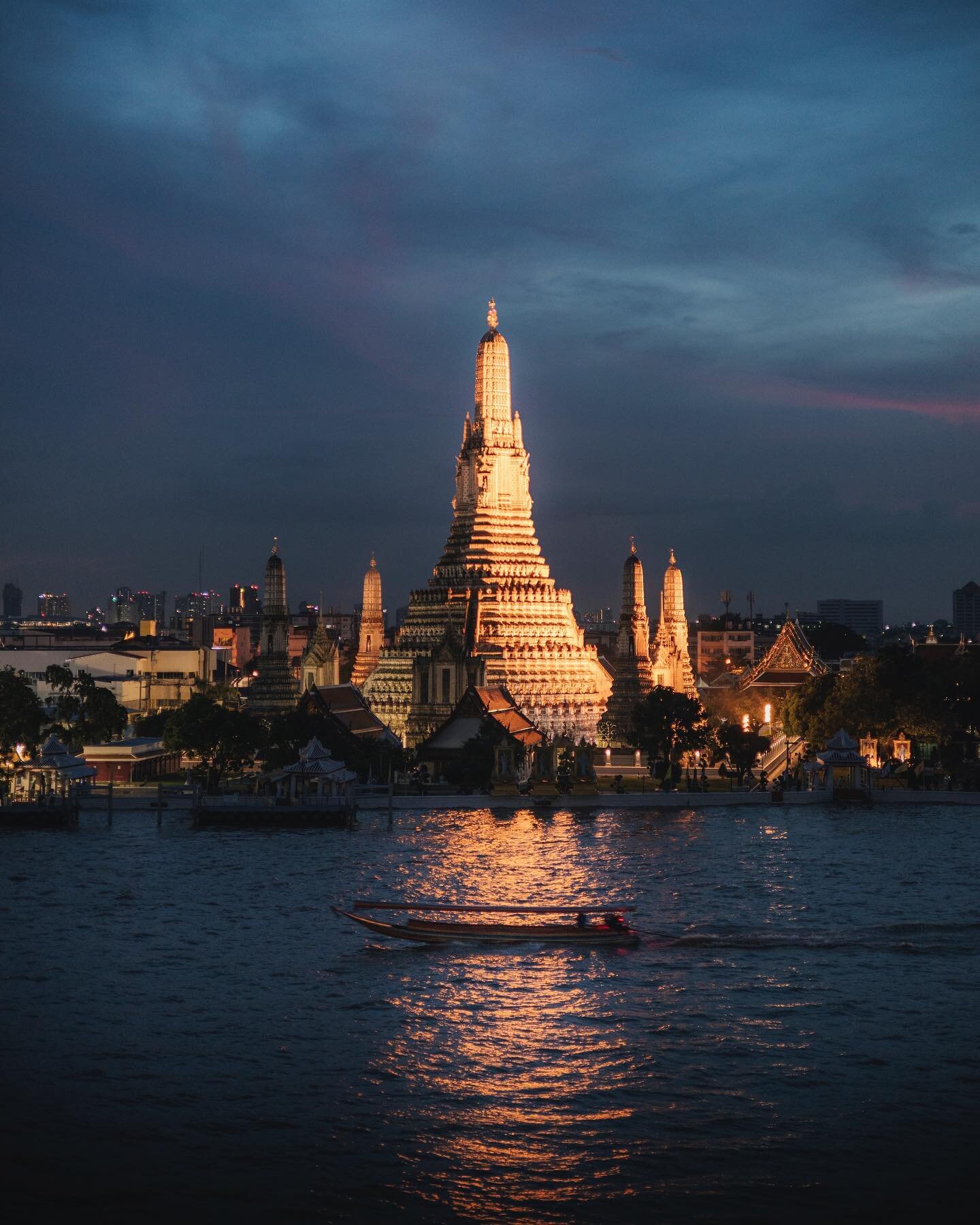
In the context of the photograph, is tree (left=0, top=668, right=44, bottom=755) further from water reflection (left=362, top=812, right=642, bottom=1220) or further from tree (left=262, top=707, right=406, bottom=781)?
water reflection (left=362, top=812, right=642, bottom=1220)

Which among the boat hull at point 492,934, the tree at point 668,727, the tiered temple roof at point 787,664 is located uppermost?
the tiered temple roof at point 787,664

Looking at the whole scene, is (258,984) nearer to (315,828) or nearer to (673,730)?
(315,828)

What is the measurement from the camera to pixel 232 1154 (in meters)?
33.9

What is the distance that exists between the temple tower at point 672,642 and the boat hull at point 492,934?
7793 cm

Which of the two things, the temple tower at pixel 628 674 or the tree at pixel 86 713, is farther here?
the temple tower at pixel 628 674

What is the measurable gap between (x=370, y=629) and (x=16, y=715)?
54780 millimetres

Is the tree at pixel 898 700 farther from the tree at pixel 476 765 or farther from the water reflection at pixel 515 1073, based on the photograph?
the water reflection at pixel 515 1073

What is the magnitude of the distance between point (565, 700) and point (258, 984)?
6680cm

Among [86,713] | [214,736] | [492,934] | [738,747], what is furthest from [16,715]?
[492,934]

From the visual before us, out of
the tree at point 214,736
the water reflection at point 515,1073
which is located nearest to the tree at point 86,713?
the tree at point 214,736

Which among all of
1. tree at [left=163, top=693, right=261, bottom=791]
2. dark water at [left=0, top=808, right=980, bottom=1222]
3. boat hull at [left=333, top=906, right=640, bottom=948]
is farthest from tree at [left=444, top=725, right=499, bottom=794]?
boat hull at [left=333, top=906, right=640, bottom=948]

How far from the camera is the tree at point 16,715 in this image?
3428 inches

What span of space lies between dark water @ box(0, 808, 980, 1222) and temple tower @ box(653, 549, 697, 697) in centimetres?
6785

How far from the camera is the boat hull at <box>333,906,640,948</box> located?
52.0m
